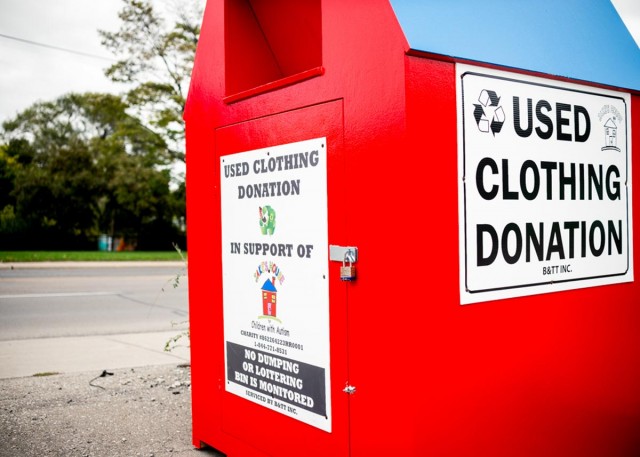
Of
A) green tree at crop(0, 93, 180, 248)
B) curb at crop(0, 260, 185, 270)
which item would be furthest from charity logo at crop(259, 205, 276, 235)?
green tree at crop(0, 93, 180, 248)

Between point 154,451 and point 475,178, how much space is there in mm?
2567

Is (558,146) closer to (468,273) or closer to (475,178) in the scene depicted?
(475,178)

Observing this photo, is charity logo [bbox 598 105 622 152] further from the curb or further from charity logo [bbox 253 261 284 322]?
the curb

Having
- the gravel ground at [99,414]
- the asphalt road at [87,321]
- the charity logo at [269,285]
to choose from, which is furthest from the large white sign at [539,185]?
the asphalt road at [87,321]

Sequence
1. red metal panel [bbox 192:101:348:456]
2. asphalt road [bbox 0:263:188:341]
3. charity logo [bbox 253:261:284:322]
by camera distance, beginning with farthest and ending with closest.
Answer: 1. asphalt road [bbox 0:263:188:341]
2. charity logo [bbox 253:261:284:322]
3. red metal panel [bbox 192:101:348:456]

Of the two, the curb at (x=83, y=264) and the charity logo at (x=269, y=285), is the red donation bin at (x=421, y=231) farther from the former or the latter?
the curb at (x=83, y=264)

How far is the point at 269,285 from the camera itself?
10.00 feet

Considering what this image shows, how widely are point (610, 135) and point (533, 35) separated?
0.69 metres

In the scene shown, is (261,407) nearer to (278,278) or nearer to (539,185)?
(278,278)

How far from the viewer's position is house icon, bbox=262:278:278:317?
3010 millimetres

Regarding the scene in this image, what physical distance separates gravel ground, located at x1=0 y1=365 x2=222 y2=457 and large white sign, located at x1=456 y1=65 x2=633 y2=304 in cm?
214

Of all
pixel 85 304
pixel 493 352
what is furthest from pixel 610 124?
pixel 85 304

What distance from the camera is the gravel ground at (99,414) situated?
371cm

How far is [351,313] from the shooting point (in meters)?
2.55
